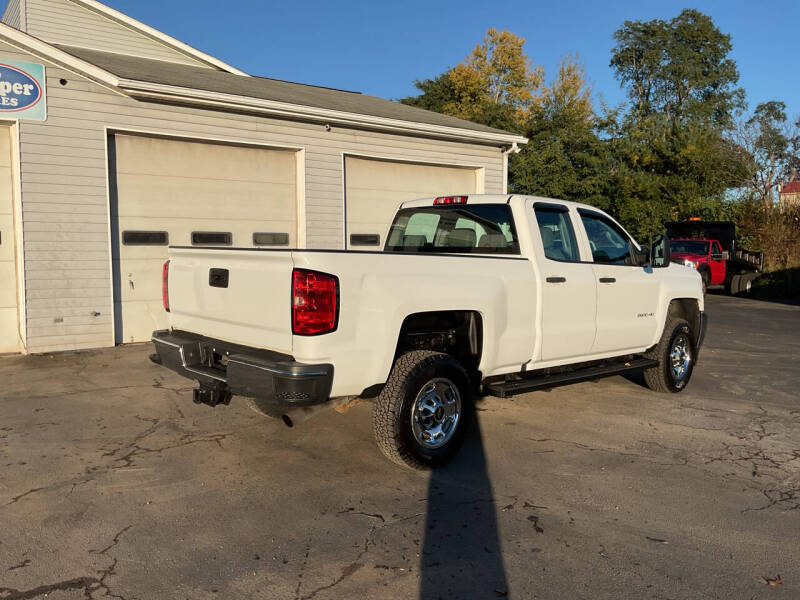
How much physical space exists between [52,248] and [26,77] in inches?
87.3

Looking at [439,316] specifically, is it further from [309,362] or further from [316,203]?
[316,203]

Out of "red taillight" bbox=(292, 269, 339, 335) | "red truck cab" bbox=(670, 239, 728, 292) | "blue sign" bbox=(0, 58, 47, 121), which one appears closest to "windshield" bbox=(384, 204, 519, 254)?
"red taillight" bbox=(292, 269, 339, 335)

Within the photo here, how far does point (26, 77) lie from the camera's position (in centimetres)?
878

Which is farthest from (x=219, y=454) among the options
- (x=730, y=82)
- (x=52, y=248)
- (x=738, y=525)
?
(x=730, y=82)

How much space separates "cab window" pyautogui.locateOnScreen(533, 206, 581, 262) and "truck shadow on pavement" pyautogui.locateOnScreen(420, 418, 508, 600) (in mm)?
1957

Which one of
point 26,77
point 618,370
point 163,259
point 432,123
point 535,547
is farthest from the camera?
point 432,123

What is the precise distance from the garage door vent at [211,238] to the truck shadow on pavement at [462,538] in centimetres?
658

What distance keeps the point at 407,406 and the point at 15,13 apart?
12918 mm

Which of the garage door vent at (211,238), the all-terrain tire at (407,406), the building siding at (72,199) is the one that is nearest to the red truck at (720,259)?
the garage door vent at (211,238)

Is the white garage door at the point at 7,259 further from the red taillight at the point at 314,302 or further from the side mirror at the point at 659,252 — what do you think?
the side mirror at the point at 659,252

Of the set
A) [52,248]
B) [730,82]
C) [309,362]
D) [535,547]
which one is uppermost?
[730,82]

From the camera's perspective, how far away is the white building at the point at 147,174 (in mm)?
8898

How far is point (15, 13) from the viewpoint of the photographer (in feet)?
42.8

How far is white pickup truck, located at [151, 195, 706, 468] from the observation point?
13.7 ft
